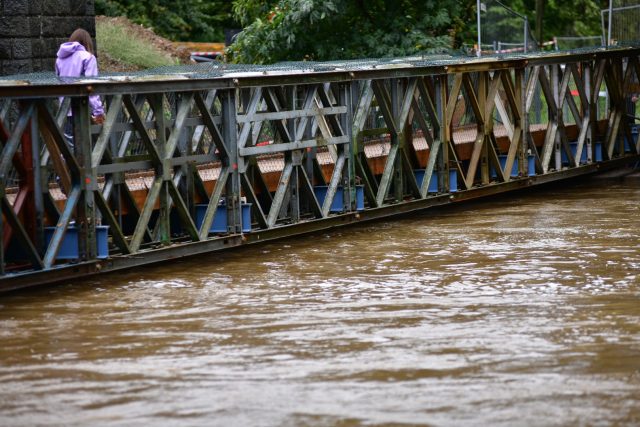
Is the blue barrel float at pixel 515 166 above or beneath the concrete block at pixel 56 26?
beneath

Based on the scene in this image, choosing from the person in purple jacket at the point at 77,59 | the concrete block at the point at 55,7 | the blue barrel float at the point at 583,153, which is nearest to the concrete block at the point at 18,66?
→ the concrete block at the point at 55,7

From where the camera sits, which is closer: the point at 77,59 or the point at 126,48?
the point at 77,59

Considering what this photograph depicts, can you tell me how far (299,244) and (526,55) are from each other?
633cm

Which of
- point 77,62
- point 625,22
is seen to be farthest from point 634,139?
point 77,62

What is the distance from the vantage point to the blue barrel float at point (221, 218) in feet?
49.0

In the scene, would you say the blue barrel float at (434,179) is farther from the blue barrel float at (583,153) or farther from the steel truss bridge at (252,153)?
the blue barrel float at (583,153)

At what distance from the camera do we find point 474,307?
11.3 metres

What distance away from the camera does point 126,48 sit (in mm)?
30734

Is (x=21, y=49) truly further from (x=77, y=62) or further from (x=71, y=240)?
(x=71, y=240)

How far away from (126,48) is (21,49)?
11641 mm

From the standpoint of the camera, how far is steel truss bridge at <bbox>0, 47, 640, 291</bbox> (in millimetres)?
12828

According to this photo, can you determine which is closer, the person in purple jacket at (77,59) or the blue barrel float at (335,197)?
the person in purple jacket at (77,59)

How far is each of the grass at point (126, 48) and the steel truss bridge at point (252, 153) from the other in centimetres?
1089

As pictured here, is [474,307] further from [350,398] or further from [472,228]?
[472,228]
